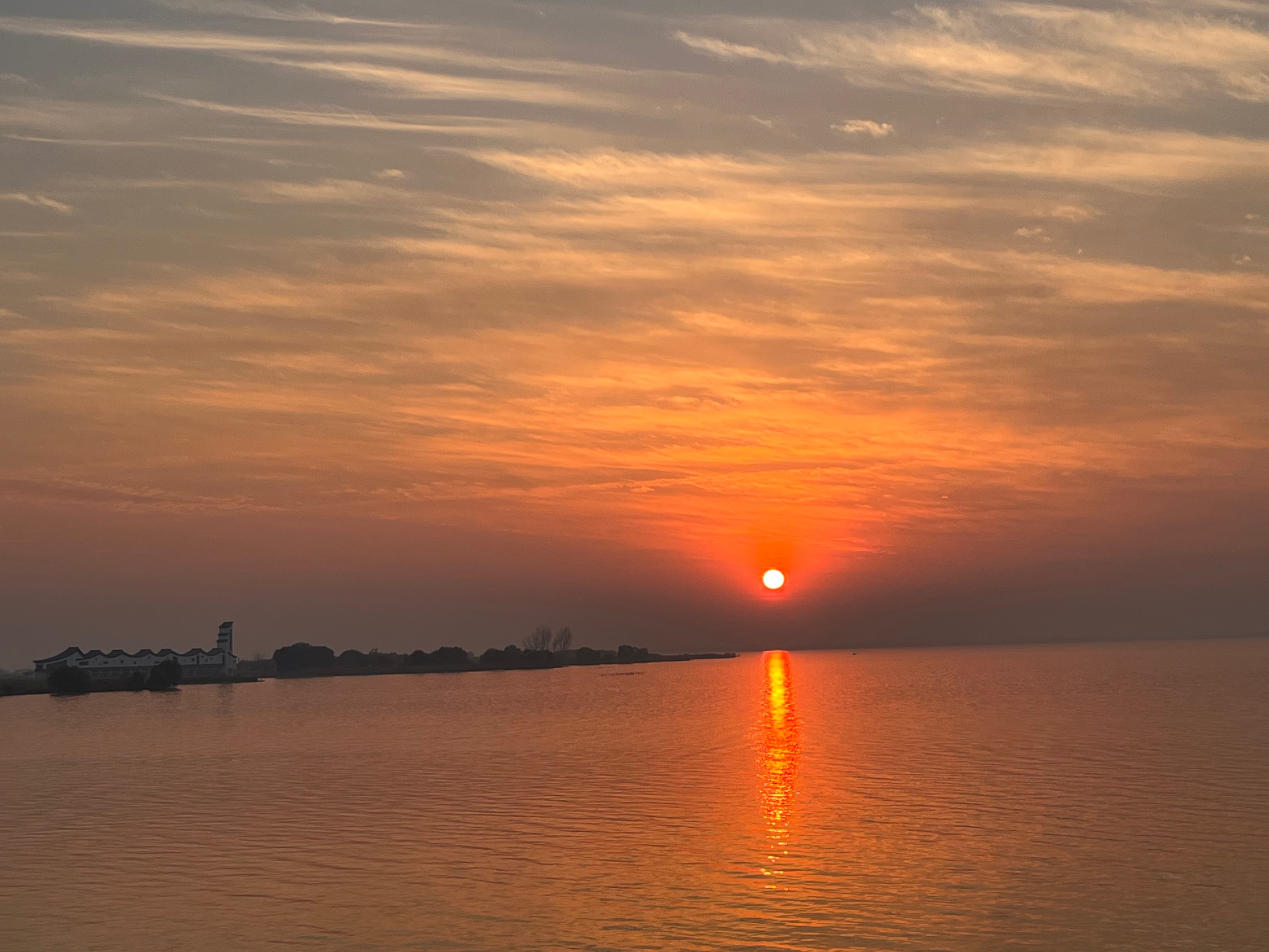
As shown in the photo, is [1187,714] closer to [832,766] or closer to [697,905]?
[832,766]

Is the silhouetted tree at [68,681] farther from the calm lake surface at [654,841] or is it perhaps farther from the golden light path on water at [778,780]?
the golden light path on water at [778,780]

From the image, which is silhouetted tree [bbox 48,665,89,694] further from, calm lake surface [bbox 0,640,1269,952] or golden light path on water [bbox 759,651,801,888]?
golden light path on water [bbox 759,651,801,888]

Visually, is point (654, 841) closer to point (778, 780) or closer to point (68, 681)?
point (778, 780)

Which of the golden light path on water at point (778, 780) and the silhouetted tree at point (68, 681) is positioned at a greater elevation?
the silhouetted tree at point (68, 681)

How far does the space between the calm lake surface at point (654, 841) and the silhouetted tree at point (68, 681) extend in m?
114

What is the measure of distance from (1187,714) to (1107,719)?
916 centimetres

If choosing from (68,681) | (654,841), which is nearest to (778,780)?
(654,841)

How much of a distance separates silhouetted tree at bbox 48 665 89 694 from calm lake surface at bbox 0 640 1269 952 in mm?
113564

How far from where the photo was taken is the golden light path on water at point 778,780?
3716 cm

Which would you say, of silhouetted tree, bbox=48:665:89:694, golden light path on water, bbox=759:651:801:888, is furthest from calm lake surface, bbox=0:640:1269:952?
silhouetted tree, bbox=48:665:89:694

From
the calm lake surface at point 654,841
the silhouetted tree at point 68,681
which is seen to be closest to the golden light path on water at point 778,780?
the calm lake surface at point 654,841

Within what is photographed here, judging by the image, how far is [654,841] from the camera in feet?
130

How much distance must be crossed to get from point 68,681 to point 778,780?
163 metres

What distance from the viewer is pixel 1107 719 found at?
91938mm
